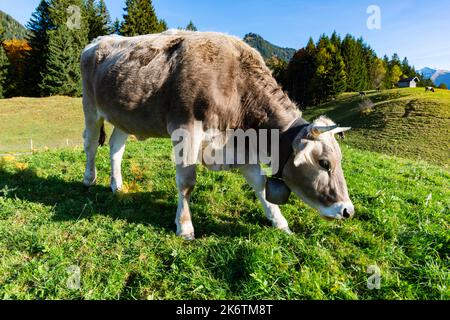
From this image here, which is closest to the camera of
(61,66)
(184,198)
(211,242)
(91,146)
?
(211,242)

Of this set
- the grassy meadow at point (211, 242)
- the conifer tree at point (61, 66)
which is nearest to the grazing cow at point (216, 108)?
the grassy meadow at point (211, 242)

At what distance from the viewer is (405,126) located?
39.0 m

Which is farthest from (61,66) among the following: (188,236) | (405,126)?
(188,236)

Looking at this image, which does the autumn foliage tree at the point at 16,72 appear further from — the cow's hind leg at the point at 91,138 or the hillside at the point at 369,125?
the cow's hind leg at the point at 91,138

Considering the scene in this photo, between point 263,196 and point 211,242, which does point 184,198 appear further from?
point 263,196

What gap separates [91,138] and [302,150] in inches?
190

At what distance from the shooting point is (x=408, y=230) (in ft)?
14.5

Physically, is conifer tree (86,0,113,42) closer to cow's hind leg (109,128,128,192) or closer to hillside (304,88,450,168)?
hillside (304,88,450,168)

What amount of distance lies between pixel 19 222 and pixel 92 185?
190 cm

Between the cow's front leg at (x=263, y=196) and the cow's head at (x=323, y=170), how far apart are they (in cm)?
82

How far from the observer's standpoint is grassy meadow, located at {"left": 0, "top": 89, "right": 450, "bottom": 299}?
3.26 meters

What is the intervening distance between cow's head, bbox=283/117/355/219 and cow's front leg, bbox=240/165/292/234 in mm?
817

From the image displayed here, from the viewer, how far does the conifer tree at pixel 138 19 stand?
208 ft
